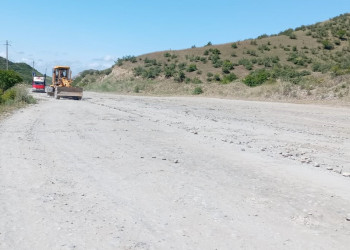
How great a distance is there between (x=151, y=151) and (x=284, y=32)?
84.4m

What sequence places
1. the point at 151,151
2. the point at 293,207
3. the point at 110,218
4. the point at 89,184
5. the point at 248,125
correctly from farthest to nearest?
the point at 248,125, the point at 151,151, the point at 89,184, the point at 293,207, the point at 110,218

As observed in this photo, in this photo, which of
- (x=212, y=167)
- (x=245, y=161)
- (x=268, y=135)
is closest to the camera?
(x=212, y=167)

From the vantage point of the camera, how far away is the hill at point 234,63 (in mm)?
57731

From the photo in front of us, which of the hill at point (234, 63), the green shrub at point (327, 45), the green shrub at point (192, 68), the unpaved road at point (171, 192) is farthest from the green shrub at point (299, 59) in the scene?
the unpaved road at point (171, 192)

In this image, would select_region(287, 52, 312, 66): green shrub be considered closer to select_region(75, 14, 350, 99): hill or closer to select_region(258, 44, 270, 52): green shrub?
select_region(75, 14, 350, 99): hill

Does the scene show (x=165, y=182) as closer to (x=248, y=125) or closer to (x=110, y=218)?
(x=110, y=218)

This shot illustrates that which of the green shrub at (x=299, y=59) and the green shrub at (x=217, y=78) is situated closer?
the green shrub at (x=217, y=78)

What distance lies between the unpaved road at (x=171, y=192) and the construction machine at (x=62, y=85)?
25.0m

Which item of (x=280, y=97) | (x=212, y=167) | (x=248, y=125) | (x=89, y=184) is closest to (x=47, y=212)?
(x=89, y=184)

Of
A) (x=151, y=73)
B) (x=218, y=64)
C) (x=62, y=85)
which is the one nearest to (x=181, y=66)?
(x=151, y=73)

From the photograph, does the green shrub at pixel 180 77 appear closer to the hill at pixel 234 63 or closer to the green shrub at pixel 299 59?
the hill at pixel 234 63

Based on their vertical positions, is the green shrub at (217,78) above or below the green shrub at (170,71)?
below

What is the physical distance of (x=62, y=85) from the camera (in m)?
42.9

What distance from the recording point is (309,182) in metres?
8.53
